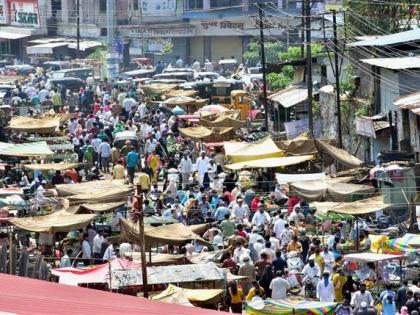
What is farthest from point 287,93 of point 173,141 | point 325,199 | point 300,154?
point 325,199

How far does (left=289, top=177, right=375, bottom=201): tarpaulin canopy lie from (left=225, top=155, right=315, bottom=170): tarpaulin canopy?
3.30m

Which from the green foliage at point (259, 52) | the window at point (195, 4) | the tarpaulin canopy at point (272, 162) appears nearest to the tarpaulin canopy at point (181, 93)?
the tarpaulin canopy at point (272, 162)

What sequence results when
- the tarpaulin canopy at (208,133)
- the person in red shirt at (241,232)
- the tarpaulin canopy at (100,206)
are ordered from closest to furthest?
the person in red shirt at (241,232)
the tarpaulin canopy at (100,206)
the tarpaulin canopy at (208,133)

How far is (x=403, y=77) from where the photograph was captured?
3203cm

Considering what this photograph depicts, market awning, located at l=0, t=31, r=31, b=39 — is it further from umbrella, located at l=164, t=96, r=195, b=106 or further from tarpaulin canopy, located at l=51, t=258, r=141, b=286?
tarpaulin canopy, located at l=51, t=258, r=141, b=286

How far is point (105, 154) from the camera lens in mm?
36031

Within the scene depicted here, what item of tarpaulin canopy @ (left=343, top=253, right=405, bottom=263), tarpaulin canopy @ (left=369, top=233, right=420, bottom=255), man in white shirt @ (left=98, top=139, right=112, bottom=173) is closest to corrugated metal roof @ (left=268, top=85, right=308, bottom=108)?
man in white shirt @ (left=98, top=139, right=112, bottom=173)

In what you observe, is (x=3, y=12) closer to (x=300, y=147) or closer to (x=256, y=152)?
(x=300, y=147)

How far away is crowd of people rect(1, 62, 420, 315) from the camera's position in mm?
21359

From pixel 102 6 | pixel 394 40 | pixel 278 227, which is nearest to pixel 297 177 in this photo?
pixel 278 227

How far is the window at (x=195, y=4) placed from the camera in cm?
7669

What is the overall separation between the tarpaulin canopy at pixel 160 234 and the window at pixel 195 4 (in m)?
53.1

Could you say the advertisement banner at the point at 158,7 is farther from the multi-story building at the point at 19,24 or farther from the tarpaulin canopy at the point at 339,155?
the tarpaulin canopy at the point at 339,155

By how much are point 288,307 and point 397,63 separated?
43.9 ft
